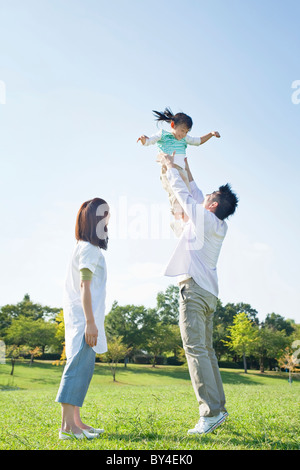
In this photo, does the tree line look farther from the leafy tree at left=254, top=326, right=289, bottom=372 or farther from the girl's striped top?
the girl's striped top

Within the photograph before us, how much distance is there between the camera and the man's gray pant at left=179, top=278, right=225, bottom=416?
363cm

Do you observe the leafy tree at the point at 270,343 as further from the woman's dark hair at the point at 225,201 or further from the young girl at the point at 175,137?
the woman's dark hair at the point at 225,201

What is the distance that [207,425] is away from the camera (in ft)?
11.5

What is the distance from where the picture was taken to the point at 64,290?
380 centimetres

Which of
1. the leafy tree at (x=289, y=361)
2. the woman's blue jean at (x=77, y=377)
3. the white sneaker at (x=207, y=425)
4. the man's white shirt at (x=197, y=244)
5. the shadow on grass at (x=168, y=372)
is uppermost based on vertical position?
the man's white shirt at (x=197, y=244)

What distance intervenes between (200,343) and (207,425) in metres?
0.75

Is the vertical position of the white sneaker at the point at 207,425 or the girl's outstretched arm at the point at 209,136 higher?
the girl's outstretched arm at the point at 209,136

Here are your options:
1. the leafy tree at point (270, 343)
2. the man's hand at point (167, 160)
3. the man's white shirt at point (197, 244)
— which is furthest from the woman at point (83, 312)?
the leafy tree at point (270, 343)

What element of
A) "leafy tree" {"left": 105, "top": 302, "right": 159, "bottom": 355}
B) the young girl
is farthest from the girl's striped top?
"leafy tree" {"left": 105, "top": 302, "right": 159, "bottom": 355}

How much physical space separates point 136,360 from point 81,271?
53056 millimetres

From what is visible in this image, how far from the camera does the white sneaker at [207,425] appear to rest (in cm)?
347

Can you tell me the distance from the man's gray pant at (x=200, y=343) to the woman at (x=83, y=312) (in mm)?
853

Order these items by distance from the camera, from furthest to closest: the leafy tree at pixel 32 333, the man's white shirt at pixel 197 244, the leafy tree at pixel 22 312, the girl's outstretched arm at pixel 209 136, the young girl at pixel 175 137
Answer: the leafy tree at pixel 22 312 → the leafy tree at pixel 32 333 → the girl's outstretched arm at pixel 209 136 → the young girl at pixel 175 137 → the man's white shirt at pixel 197 244
